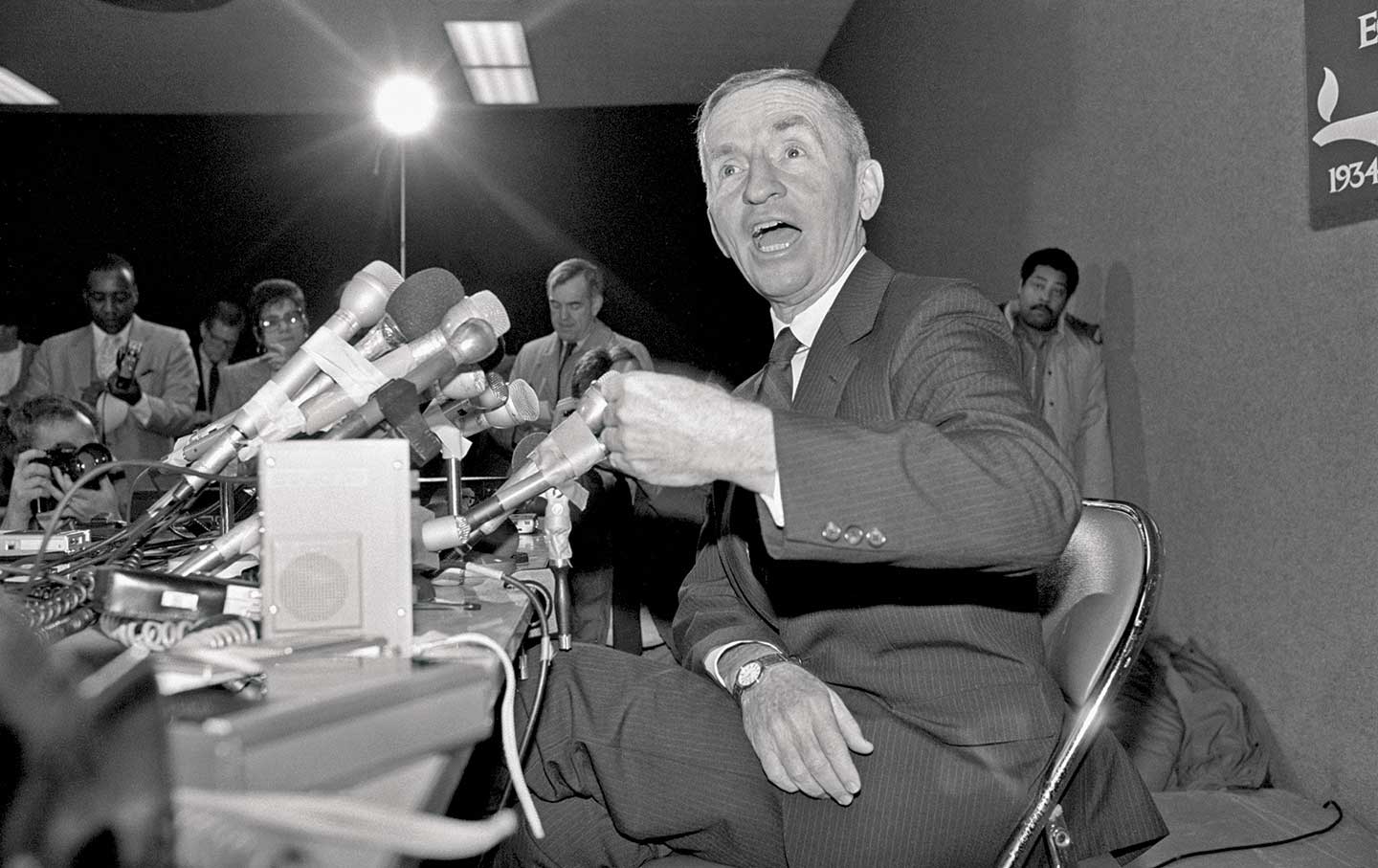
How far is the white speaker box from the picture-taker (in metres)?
0.85

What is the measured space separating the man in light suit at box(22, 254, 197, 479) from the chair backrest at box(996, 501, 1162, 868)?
4.26m

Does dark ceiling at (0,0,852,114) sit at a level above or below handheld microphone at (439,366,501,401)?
above

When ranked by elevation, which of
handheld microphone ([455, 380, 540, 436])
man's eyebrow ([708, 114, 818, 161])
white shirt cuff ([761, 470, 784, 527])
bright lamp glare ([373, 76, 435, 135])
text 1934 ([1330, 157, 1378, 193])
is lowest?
white shirt cuff ([761, 470, 784, 527])

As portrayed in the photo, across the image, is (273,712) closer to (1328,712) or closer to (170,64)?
(1328,712)

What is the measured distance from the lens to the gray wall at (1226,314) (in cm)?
246

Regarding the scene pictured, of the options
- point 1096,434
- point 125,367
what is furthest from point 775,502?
point 125,367

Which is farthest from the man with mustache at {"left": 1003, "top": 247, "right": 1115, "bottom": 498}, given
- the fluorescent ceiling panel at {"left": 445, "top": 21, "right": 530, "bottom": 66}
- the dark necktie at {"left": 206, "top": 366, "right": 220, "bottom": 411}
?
the dark necktie at {"left": 206, "top": 366, "right": 220, "bottom": 411}

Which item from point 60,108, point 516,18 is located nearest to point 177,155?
point 60,108

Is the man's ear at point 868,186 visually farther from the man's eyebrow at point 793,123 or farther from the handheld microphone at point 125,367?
the handheld microphone at point 125,367

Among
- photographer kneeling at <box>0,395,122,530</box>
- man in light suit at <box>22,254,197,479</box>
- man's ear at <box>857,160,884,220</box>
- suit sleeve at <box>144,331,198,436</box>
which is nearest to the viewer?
man's ear at <box>857,160,884,220</box>

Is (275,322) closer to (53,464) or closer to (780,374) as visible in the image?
(53,464)

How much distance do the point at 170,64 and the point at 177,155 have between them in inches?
46.8

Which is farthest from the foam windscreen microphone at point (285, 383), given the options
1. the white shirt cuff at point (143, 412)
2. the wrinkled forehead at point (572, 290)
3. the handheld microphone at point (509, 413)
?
the wrinkled forehead at point (572, 290)

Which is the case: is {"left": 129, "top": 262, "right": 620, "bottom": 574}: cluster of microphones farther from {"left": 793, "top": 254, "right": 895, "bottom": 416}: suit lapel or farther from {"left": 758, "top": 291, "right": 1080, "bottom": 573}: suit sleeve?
{"left": 793, "top": 254, "right": 895, "bottom": 416}: suit lapel
